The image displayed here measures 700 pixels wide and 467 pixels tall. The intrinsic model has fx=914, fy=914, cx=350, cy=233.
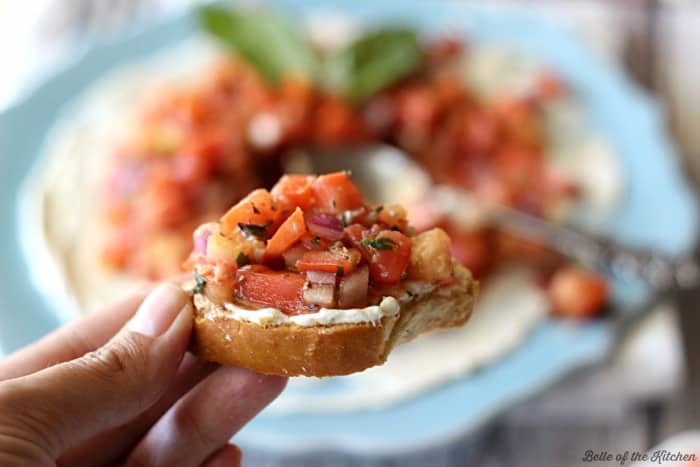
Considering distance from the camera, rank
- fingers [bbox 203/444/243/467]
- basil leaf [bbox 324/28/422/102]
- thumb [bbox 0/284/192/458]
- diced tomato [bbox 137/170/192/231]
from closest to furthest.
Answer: thumb [bbox 0/284/192/458], fingers [bbox 203/444/243/467], diced tomato [bbox 137/170/192/231], basil leaf [bbox 324/28/422/102]

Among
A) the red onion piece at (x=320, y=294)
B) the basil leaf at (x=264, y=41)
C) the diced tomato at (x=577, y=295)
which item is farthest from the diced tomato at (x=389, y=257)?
the basil leaf at (x=264, y=41)

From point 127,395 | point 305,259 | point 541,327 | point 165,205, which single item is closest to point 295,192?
point 305,259

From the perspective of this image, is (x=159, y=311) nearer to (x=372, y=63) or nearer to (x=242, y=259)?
(x=242, y=259)

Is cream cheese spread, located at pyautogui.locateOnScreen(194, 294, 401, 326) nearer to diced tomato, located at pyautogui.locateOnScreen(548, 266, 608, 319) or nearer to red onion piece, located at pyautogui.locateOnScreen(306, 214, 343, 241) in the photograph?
red onion piece, located at pyautogui.locateOnScreen(306, 214, 343, 241)

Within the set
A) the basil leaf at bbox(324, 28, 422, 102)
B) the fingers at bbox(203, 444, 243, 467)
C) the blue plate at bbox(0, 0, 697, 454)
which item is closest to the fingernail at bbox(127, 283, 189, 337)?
the fingers at bbox(203, 444, 243, 467)

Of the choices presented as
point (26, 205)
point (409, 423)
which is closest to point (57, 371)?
point (409, 423)

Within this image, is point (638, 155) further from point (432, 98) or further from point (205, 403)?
point (205, 403)

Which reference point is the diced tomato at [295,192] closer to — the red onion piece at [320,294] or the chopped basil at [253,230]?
the chopped basil at [253,230]
